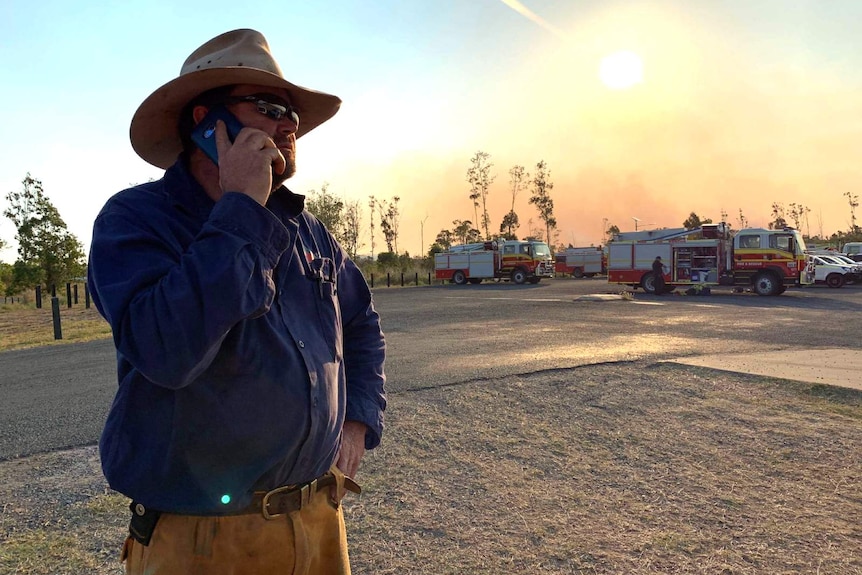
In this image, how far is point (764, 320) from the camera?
14719 mm

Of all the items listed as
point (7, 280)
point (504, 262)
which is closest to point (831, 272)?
point (504, 262)

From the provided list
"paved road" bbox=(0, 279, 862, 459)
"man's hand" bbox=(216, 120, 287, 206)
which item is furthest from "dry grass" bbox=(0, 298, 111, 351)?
"man's hand" bbox=(216, 120, 287, 206)

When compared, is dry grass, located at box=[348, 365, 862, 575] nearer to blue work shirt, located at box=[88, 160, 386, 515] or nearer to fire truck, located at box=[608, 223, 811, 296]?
blue work shirt, located at box=[88, 160, 386, 515]

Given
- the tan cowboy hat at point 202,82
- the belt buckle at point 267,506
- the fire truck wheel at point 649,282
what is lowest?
the fire truck wheel at point 649,282

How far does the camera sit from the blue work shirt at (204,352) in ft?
4.25

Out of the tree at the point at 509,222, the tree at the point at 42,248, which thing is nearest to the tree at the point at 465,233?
the tree at the point at 509,222

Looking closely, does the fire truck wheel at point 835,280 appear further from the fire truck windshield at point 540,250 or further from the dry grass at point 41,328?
the dry grass at point 41,328

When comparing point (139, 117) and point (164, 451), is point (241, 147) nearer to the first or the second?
point (139, 117)

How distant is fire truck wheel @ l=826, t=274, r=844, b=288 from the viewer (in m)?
29.1

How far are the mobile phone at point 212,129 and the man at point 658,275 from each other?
27047mm

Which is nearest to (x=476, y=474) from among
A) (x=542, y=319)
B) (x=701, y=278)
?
(x=542, y=319)

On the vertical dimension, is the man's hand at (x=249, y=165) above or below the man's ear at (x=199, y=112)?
below

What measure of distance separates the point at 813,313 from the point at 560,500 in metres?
15.7

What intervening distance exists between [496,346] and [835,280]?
85.9 feet
